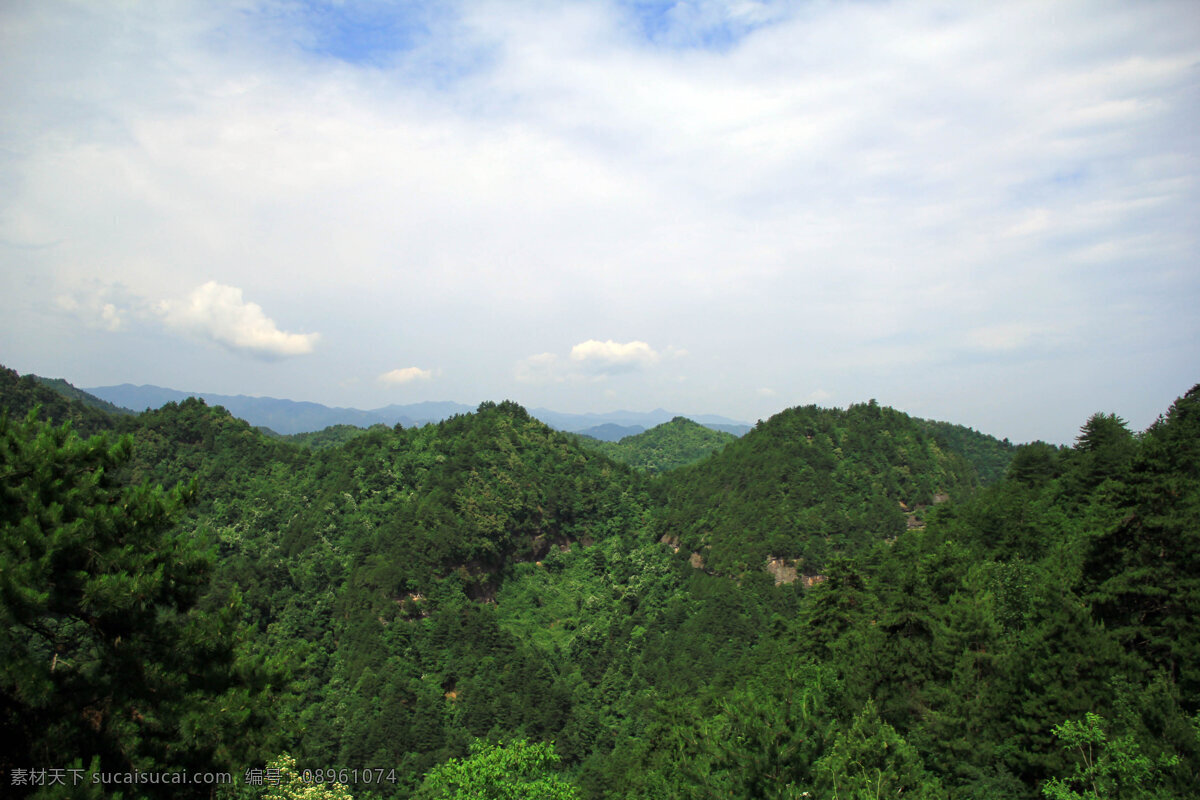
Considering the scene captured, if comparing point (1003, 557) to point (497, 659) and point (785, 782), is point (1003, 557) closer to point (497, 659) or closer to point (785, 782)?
point (785, 782)

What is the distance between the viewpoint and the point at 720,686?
40250 millimetres

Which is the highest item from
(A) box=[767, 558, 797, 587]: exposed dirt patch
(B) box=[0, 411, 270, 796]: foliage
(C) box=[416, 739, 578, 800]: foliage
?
(B) box=[0, 411, 270, 796]: foliage

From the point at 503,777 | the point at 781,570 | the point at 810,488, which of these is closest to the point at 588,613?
the point at 781,570

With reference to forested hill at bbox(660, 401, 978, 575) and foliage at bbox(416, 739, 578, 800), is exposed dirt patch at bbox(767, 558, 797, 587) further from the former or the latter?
foliage at bbox(416, 739, 578, 800)

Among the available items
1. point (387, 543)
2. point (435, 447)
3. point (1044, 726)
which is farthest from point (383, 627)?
point (1044, 726)

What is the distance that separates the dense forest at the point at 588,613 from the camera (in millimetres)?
11734

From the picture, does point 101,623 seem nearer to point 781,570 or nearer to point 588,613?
point 781,570

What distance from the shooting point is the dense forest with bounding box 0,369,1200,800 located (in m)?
Result: 11.7

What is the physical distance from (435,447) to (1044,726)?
242ft

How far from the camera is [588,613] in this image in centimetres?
6950

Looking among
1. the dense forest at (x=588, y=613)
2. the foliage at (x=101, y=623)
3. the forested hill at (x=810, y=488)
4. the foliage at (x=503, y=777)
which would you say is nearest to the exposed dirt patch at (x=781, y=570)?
the dense forest at (x=588, y=613)

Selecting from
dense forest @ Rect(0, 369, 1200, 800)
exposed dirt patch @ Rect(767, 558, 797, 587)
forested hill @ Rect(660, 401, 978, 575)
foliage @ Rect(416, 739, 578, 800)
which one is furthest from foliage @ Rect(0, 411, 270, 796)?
exposed dirt patch @ Rect(767, 558, 797, 587)

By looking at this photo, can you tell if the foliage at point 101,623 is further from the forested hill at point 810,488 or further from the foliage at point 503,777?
the forested hill at point 810,488

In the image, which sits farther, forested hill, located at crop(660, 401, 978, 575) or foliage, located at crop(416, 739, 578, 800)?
forested hill, located at crop(660, 401, 978, 575)
